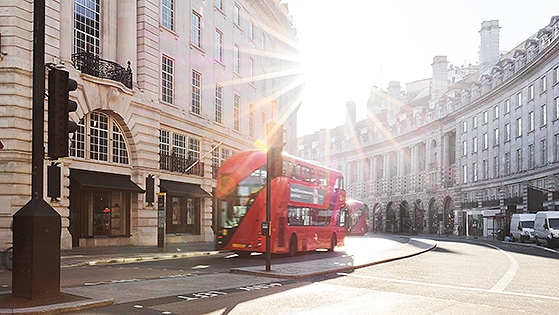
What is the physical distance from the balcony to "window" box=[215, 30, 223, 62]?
11665mm

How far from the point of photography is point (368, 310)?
10492 millimetres

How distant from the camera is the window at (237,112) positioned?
142 ft

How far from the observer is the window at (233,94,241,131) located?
43219 millimetres

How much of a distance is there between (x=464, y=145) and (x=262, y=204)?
2434 inches

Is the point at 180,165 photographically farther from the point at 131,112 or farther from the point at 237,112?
the point at 237,112

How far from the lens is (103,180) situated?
26.8 metres

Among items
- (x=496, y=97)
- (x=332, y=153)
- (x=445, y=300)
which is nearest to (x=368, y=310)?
(x=445, y=300)

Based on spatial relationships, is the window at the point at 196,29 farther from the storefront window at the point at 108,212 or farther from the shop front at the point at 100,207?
the storefront window at the point at 108,212

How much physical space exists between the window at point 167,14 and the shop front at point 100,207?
911 centimetres

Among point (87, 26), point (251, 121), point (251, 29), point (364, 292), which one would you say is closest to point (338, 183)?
point (87, 26)

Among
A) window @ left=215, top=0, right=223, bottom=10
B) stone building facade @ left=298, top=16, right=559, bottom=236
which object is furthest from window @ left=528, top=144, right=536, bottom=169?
window @ left=215, top=0, right=223, bottom=10

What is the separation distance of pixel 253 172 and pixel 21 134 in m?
8.62


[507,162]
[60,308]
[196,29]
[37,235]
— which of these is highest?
[196,29]

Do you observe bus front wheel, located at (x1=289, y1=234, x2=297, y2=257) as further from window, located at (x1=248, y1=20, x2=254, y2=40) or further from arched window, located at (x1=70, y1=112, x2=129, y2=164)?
window, located at (x1=248, y1=20, x2=254, y2=40)
